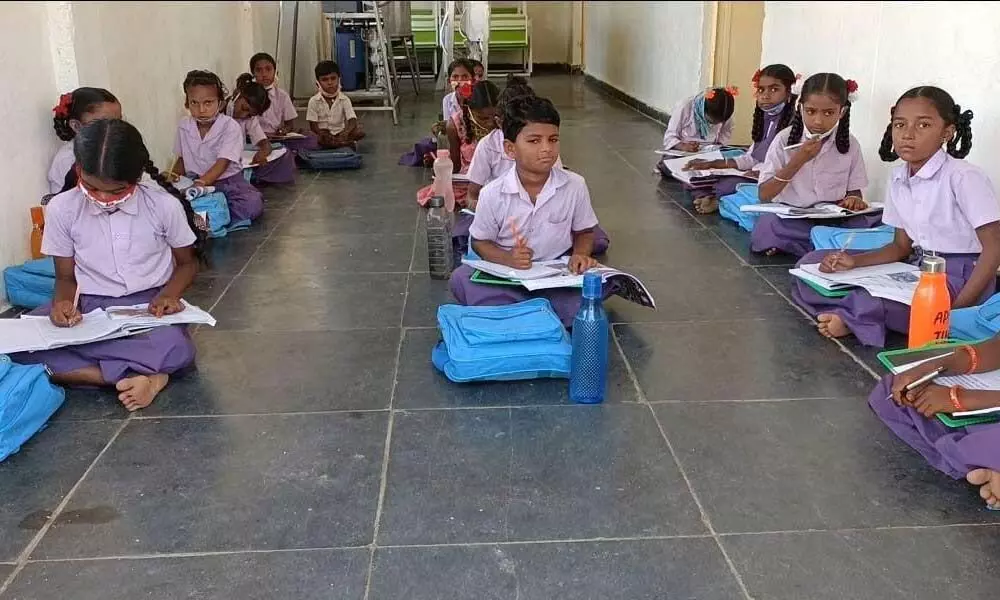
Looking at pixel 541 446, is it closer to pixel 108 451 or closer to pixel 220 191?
pixel 108 451

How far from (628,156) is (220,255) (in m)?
3.43

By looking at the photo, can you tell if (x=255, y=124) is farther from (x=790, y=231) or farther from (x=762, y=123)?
(x=790, y=231)

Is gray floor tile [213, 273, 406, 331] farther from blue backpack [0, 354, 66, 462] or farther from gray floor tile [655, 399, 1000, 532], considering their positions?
gray floor tile [655, 399, 1000, 532]

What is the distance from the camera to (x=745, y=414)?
2.38 metres

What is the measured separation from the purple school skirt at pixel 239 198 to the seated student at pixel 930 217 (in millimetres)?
2951

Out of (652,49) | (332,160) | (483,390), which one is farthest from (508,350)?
(652,49)

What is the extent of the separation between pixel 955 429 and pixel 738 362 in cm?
75

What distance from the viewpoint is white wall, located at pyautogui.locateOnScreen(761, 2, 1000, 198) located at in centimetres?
339

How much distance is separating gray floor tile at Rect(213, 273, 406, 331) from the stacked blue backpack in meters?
2.58

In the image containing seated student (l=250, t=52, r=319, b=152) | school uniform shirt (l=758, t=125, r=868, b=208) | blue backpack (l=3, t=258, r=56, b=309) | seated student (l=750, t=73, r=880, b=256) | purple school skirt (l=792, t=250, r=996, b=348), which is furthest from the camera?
seated student (l=250, t=52, r=319, b=152)

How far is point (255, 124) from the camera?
5.58 metres

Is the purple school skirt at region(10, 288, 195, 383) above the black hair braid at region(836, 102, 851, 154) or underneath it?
underneath

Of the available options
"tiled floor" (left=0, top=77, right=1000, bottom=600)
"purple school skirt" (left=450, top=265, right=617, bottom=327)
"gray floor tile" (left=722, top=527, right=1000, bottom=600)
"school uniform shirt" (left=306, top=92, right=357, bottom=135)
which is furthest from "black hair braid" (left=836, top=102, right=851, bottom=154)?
"school uniform shirt" (left=306, top=92, right=357, bottom=135)

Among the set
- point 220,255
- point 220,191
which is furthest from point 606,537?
point 220,191
